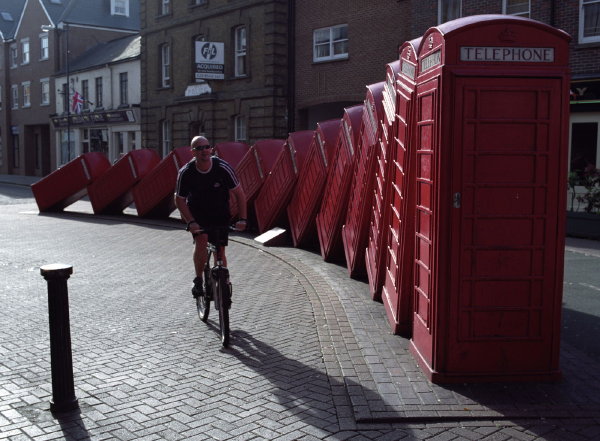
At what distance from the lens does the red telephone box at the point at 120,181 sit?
765 inches

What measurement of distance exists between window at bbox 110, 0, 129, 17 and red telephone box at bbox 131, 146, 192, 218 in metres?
33.2

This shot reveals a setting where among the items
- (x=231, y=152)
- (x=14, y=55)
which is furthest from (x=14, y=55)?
(x=231, y=152)

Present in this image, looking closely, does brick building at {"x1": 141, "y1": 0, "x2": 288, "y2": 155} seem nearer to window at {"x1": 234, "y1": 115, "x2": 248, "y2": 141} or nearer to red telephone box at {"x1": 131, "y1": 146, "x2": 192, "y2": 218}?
window at {"x1": 234, "y1": 115, "x2": 248, "y2": 141}

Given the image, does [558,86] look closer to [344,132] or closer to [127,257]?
[344,132]

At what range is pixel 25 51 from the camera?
5103 cm

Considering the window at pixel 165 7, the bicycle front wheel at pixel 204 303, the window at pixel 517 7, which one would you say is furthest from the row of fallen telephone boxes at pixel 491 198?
the window at pixel 165 7

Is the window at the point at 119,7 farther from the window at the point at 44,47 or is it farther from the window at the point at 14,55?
the window at the point at 14,55

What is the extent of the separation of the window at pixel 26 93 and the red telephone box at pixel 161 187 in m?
35.7

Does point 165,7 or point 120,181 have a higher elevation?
point 165,7

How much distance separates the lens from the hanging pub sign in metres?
28.9

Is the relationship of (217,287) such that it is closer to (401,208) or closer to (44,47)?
(401,208)

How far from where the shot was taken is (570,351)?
603cm

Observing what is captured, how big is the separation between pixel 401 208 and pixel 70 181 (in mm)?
15990

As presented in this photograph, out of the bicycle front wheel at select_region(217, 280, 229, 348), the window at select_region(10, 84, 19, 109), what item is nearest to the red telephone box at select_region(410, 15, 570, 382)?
the bicycle front wheel at select_region(217, 280, 229, 348)
